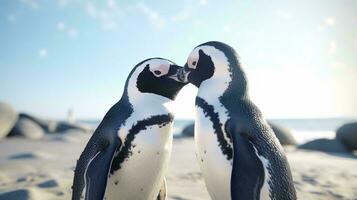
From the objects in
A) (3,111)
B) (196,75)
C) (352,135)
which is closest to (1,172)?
(196,75)

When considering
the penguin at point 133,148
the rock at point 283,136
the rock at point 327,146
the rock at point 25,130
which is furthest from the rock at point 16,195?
the rock at point 283,136

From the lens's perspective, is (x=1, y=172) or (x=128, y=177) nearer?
(x=128, y=177)

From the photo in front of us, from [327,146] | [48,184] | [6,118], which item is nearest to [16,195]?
[48,184]

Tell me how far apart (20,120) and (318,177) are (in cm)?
1085

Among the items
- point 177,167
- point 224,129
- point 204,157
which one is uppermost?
point 224,129

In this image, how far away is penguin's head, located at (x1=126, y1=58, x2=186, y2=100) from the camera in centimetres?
247

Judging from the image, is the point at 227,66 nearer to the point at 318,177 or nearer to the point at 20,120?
the point at 318,177

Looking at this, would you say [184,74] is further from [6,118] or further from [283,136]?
[283,136]

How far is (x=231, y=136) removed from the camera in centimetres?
193

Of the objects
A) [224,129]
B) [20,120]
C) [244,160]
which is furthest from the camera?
[20,120]

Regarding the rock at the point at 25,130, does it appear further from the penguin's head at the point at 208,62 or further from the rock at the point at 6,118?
the penguin's head at the point at 208,62

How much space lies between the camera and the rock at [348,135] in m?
10.00

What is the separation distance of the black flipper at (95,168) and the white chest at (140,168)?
0.45 ft

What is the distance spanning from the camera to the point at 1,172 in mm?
4746
